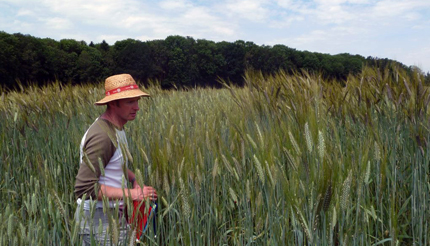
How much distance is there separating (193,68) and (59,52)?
456 inches

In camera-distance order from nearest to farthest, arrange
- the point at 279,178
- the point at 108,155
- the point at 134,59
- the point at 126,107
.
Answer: the point at 279,178, the point at 108,155, the point at 126,107, the point at 134,59

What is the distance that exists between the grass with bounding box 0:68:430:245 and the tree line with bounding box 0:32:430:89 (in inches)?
51.9

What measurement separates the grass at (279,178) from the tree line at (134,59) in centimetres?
132

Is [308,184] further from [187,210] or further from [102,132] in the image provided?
[102,132]

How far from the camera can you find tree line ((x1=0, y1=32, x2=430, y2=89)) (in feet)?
59.9

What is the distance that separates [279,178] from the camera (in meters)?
1.38

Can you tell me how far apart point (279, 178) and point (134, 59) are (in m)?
24.5

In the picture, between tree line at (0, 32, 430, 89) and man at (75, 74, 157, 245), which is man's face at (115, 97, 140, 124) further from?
tree line at (0, 32, 430, 89)

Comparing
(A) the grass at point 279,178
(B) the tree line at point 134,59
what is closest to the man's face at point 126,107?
(A) the grass at point 279,178

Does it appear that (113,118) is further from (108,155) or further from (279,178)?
(279,178)

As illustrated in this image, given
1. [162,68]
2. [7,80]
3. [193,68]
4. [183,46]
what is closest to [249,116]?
[7,80]

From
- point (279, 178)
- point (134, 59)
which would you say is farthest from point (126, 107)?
point (134, 59)

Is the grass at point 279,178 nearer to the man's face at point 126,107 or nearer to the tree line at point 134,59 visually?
the man's face at point 126,107

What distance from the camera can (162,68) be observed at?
27406 mm
